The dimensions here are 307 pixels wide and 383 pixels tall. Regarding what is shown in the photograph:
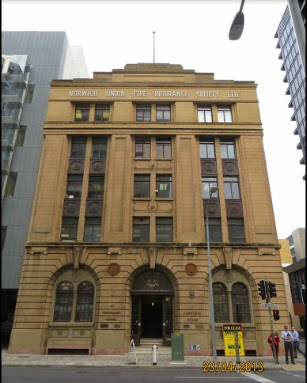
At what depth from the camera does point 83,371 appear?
1542cm

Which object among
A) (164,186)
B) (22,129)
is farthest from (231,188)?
(22,129)

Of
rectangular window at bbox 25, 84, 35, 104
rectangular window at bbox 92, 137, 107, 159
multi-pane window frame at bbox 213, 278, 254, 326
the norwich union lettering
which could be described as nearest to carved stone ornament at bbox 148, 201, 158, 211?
rectangular window at bbox 92, 137, 107, 159

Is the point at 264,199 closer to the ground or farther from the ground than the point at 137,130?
closer to the ground

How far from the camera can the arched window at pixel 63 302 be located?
24.1 metres

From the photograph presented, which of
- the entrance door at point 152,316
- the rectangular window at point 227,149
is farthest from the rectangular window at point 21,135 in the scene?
the rectangular window at point 227,149

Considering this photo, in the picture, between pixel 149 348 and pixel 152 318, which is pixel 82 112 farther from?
pixel 149 348

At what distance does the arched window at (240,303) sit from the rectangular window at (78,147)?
1853 cm

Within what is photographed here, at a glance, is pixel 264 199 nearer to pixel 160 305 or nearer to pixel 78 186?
pixel 160 305

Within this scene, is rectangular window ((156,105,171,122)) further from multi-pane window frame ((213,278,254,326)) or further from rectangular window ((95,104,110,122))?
multi-pane window frame ((213,278,254,326))

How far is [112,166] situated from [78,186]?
3.70m

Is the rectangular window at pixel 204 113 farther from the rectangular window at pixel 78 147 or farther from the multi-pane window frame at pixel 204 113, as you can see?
the rectangular window at pixel 78 147

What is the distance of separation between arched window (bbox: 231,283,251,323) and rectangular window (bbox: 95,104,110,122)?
2040 cm

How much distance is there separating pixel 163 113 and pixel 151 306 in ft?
62.3

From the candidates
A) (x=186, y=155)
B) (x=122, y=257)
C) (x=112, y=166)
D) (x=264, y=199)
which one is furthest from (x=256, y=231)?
(x=112, y=166)
